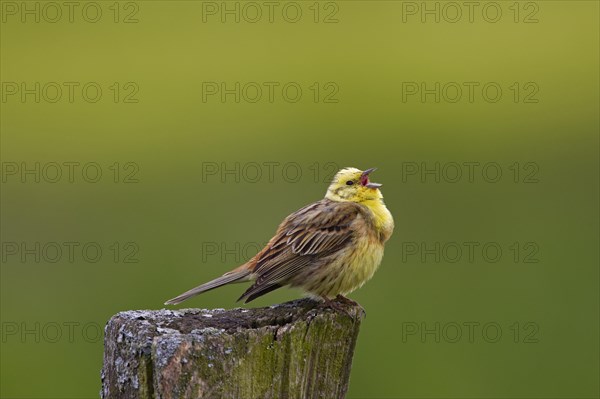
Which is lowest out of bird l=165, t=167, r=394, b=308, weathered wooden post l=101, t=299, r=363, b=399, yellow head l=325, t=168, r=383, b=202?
weathered wooden post l=101, t=299, r=363, b=399

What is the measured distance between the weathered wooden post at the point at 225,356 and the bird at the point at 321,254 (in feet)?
5.68

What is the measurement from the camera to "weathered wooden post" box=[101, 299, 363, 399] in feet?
13.8

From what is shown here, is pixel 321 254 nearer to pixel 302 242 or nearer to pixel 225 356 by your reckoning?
pixel 302 242

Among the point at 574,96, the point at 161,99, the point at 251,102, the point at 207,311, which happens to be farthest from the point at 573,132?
the point at 207,311

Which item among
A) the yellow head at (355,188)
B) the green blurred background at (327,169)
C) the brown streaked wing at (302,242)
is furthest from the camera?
the green blurred background at (327,169)

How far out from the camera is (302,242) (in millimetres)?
6832

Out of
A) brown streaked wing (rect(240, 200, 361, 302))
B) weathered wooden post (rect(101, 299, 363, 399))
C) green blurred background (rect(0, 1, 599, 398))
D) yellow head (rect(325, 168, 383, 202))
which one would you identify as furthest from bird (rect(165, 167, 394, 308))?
green blurred background (rect(0, 1, 599, 398))

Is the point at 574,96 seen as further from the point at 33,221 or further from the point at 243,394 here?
the point at 243,394

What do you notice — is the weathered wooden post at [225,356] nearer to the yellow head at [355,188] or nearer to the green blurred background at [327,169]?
the yellow head at [355,188]

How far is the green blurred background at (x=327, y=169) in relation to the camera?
973 cm

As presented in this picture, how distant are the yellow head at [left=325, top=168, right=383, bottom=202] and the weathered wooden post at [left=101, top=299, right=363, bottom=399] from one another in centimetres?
281

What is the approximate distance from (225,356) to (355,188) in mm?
3491

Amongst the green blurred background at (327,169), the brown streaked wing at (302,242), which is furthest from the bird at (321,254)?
the green blurred background at (327,169)

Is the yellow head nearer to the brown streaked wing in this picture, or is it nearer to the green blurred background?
the brown streaked wing
